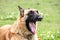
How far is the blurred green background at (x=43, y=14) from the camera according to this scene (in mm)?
15525

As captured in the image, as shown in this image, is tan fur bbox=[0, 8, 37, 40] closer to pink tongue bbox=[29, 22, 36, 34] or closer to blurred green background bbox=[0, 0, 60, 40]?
pink tongue bbox=[29, 22, 36, 34]

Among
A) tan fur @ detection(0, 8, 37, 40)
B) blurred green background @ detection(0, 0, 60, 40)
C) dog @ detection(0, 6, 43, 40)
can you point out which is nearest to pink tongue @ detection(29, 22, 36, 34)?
dog @ detection(0, 6, 43, 40)

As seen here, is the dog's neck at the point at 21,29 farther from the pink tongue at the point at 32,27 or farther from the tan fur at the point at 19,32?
the pink tongue at the point at 32,27

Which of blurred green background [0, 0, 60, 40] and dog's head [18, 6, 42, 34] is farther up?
dog's head [18, 6, 42, 34]

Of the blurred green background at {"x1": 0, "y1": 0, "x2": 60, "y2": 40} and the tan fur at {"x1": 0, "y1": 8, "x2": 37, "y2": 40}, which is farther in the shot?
the blurred green background at {"x1": 0, "y1": 0, "x2": 60, "y2": 40}

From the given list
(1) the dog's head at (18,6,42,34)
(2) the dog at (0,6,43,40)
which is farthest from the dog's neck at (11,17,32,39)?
(1) the dog's head at (18,6,42,34)

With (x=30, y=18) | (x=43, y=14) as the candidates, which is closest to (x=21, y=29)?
(x=30, y=18)

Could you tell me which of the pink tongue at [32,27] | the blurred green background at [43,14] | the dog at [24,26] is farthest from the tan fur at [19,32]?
the blurred green background at [43,14]

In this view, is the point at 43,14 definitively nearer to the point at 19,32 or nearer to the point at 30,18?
the point at 30,18

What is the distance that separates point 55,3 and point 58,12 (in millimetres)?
2368

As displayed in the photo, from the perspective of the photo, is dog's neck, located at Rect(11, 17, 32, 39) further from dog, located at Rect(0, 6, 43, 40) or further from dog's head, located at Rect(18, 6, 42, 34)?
dog's head, located at Rect(18, 6, 42, 34)

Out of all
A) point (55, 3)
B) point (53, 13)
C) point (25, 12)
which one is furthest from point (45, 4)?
point (25, 12)

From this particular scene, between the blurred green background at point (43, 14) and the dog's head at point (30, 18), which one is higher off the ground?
the dog's head at point (30, 18)

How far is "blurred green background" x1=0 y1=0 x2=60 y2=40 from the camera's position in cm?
1552
